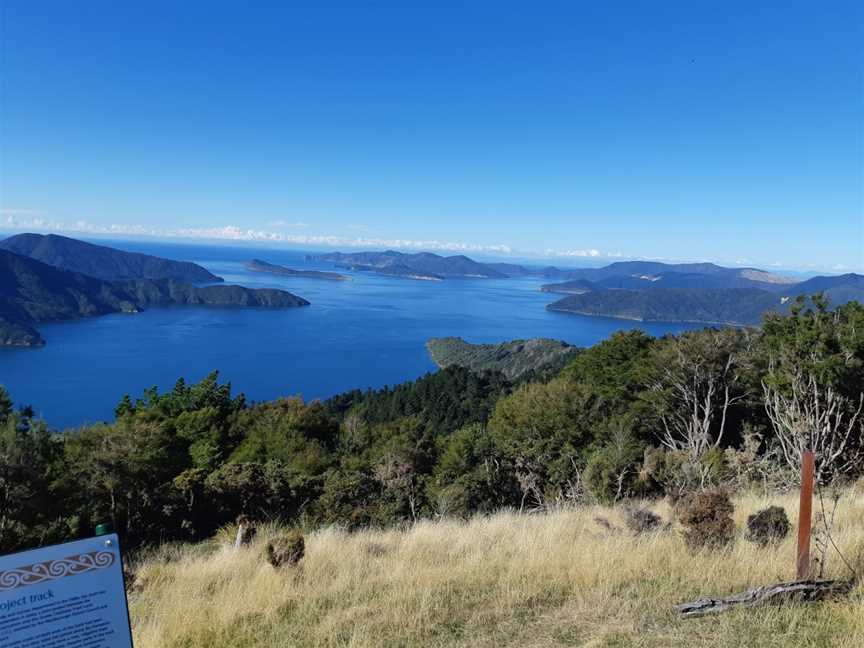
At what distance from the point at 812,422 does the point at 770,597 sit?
5325 millimetres

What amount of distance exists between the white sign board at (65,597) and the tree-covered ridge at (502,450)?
682 cm

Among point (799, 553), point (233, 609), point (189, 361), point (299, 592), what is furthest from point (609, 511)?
point (189, 361)

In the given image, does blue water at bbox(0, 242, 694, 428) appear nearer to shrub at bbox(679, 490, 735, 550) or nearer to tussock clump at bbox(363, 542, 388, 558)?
tussock clump at bbox(363, 542, 388, 558)

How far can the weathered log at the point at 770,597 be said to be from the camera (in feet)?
10.9

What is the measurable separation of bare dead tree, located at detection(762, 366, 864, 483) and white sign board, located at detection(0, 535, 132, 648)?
631cm

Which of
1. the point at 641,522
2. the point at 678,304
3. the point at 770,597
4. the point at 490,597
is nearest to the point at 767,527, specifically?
the point at 641,522

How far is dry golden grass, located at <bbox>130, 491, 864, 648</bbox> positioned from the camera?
318 cm

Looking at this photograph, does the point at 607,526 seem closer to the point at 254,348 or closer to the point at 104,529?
the point at 104,529

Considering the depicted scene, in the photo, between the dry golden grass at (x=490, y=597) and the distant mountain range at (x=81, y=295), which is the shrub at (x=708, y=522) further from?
the distant mountain range at (x=81, y=295)

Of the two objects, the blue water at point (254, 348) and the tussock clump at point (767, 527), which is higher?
the tussock clump at point (767, 527)

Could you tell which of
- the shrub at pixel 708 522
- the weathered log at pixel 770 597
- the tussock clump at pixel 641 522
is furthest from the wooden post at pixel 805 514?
the tussock clump at pixel 641 522

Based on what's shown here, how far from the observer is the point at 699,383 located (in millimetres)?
19094

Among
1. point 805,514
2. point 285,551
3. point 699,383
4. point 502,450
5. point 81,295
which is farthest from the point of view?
point 81,295

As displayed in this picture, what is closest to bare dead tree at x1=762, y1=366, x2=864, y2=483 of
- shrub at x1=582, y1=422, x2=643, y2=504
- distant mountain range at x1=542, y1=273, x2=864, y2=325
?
shrub at x1=582, y1=422, x2=643, y2=504
